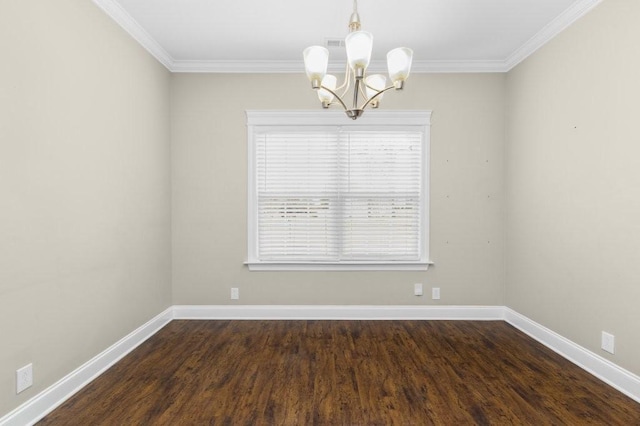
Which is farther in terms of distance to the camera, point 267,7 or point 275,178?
point 275,178

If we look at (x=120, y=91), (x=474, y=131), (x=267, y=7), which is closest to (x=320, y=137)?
(x=267, y=7)

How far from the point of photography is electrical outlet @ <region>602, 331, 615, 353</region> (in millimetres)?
2543

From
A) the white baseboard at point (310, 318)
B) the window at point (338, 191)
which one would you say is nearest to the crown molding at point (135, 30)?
the window at point (338, 191)

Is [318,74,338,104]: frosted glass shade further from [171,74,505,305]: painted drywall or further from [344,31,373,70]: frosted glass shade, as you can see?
[171,74,505,305]: painted drywall

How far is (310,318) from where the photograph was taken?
3969mm

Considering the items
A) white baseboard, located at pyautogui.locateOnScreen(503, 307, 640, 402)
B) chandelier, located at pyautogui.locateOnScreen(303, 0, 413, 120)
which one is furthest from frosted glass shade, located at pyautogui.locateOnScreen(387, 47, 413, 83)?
white baseboard, located at pyautogui.locateOnScreen(503, 307, 640, 402)

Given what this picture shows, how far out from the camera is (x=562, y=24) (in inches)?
119

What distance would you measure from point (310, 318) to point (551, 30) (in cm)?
367

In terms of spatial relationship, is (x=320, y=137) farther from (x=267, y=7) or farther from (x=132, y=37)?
(x=132, y=37)

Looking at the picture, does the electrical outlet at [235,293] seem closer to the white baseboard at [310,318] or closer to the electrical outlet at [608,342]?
the white baseboard at [310,318]

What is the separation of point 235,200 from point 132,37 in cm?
182

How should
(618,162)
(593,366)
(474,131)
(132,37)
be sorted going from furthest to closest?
(474,131), (132,37), (593,366), (618,162)

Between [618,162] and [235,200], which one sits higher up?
[618,162]

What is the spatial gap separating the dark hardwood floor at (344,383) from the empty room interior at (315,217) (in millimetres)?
21
